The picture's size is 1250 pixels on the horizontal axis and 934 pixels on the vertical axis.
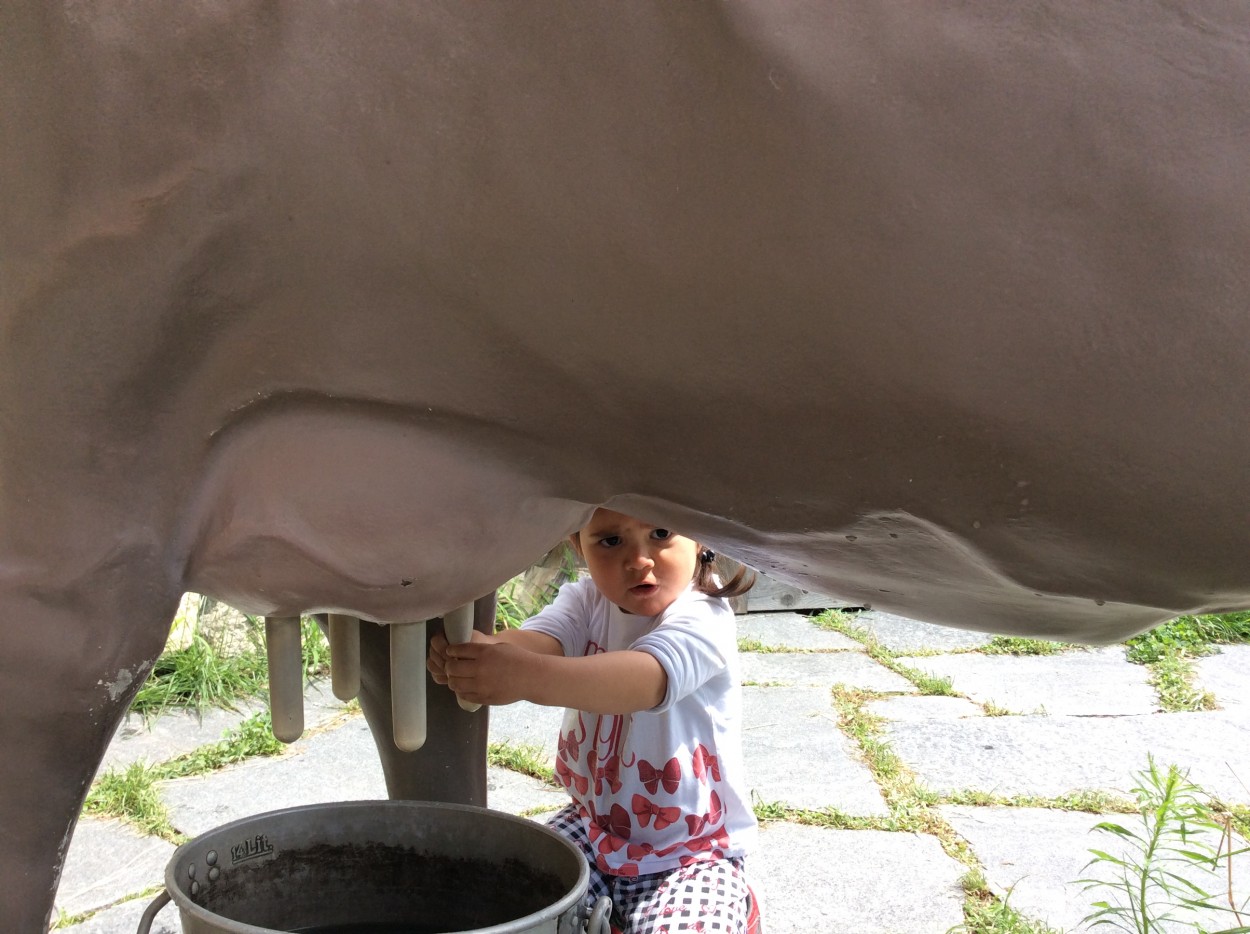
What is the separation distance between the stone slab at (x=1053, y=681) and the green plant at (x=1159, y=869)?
54 cm

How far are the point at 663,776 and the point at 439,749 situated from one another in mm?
318

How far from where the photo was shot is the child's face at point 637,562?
1.23m

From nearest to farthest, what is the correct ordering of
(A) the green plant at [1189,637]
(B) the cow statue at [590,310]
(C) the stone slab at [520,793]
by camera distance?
(B) the cow statue at [590,310] < (C) the stone slab at [520,793] < (A) the green plant at [1189,637]

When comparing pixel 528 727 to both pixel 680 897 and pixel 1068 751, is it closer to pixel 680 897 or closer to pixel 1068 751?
pixel 1068 751

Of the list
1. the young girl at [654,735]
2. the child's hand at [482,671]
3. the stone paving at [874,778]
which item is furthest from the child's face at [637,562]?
the stone paving at [874,778]

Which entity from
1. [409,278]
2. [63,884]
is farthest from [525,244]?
[63,884]

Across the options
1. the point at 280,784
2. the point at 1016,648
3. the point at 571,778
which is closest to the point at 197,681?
the point at 280,784

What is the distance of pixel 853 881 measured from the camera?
162cm

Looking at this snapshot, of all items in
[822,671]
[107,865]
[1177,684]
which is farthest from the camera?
[822,671]

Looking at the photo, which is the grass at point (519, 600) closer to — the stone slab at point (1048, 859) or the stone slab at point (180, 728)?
the stone slab at point (180, 728)

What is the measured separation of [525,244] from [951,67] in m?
0.18

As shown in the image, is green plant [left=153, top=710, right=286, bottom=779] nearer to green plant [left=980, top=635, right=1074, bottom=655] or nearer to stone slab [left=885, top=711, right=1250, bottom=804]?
stone slab [left=885, top=711, right=1250, bottom=804]

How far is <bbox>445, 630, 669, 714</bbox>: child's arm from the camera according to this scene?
3.21 feet

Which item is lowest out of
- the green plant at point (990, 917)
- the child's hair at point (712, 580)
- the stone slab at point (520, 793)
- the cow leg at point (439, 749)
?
the green plant at point (990, 917)
